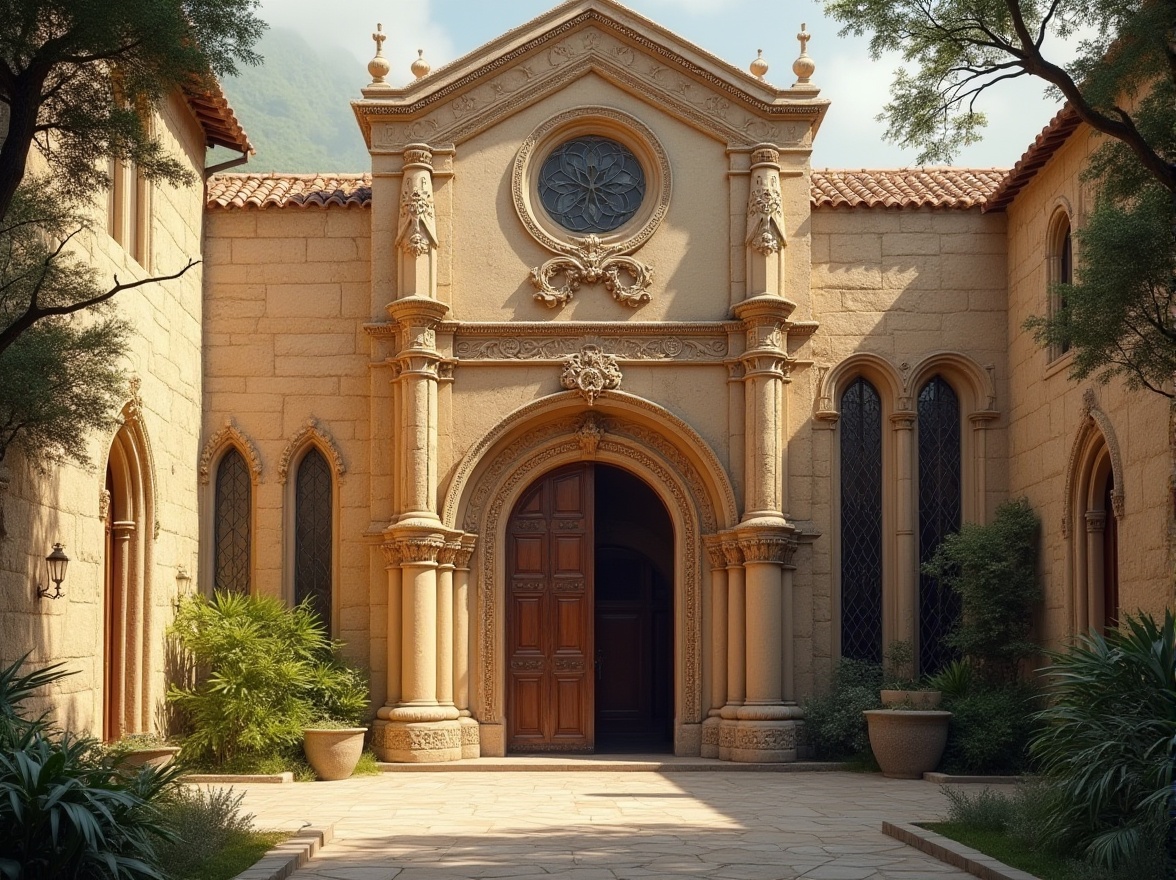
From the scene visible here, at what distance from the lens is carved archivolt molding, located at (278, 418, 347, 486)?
19891 millimetres

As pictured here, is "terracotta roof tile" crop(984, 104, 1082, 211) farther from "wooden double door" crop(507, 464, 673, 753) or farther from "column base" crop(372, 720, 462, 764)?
"column base" crop(372, 720, 462, 764)

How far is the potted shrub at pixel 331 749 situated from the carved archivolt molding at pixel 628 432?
313cm

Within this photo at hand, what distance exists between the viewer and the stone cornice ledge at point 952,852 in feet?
31.4

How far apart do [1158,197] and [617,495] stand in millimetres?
14132

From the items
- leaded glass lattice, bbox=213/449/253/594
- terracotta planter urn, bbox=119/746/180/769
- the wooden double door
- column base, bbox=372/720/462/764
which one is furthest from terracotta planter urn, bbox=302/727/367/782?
leaded glass lattice, bbox=213/449/253/594

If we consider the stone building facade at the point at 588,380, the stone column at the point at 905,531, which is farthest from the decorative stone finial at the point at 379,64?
the stone column at the point at 905,531

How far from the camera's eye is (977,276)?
66.9ft

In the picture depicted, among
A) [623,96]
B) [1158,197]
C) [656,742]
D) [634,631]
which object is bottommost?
[656,742]

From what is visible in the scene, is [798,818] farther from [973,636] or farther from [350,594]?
[350,594]

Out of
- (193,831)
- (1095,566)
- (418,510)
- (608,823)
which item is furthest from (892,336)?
(193,831)

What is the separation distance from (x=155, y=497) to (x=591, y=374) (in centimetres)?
558

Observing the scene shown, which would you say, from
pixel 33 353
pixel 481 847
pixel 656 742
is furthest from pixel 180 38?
pixel 656 742

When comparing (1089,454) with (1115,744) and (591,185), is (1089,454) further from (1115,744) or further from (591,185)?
(1115,744)

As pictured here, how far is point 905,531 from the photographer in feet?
65.5
